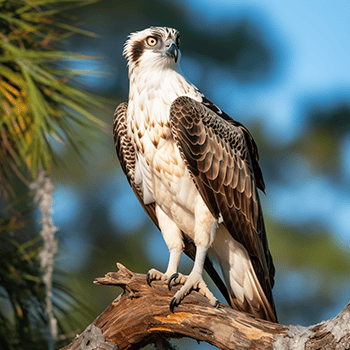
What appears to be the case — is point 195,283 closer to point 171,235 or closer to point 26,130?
point 171,235

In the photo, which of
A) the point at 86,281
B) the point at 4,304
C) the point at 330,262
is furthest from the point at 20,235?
the point at 330,262

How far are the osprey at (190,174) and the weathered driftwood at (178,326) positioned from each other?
12 cm

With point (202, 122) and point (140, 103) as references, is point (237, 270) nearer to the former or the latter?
point (202, 122)

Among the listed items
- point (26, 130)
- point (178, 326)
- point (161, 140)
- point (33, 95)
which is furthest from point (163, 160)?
point (26, 130)

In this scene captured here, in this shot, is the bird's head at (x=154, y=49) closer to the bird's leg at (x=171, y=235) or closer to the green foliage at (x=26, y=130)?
the bird's leg at (x=171, y=235)

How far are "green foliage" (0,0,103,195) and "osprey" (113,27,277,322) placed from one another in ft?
8.23

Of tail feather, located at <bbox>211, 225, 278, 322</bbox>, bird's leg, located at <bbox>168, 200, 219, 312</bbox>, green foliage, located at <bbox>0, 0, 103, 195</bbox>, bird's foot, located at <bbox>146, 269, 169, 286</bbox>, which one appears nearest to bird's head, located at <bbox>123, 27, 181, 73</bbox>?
bird's leg, located at <bbox>168, 200, 219, 312</bbox>

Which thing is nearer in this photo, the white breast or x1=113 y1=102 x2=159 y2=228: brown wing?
the white breast

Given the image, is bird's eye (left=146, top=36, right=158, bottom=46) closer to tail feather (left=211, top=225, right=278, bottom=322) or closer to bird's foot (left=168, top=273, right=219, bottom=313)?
tail feather (left=211, top=225, right=278, bottom=322)

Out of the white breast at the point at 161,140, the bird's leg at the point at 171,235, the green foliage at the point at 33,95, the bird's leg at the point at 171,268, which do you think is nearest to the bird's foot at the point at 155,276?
the bird's leg at the point at 171,268

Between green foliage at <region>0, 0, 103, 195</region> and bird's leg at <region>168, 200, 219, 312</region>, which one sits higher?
green foliage at <region>0, 0, 103, 195</region>

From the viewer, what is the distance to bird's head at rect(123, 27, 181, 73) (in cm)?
331

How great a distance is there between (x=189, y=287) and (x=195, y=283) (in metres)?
0.08

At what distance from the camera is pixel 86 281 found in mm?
11445
